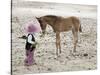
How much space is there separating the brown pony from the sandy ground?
42 millimetres

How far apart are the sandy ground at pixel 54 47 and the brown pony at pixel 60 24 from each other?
4 cm

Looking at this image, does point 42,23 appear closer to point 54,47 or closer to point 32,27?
point 32,27

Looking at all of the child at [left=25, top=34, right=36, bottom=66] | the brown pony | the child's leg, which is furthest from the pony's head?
the child's leg

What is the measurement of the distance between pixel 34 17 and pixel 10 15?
9.7 inches

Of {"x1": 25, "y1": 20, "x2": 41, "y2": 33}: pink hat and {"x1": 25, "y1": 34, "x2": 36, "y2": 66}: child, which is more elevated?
{"x1": 25, "y1": 20, "x2": 41, "y2": 33}: pink hat

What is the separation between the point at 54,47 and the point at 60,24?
0.26 m

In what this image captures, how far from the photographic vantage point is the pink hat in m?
2.15

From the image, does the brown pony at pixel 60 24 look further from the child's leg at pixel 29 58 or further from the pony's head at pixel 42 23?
the child's leg at pixel 29 58

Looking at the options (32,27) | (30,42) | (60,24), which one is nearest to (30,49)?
(30,42)

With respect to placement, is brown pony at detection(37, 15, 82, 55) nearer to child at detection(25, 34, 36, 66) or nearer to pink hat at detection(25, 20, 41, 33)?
pink hat at detection(25, 20, 41, 33)

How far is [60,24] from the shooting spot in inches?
90.0

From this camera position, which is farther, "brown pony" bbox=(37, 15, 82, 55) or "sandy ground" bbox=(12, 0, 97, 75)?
Answer: "brown pony" bbox=(37, 15, 82, 55)

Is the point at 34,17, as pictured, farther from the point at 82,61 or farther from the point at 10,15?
the point at 82,61

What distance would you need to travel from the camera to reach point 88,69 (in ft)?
7.87
